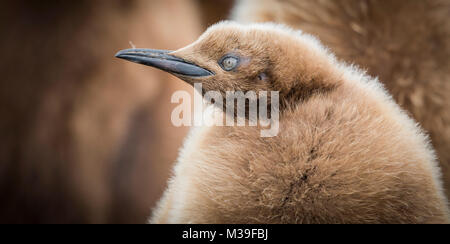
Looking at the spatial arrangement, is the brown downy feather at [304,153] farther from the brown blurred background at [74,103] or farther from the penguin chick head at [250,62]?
the brown blurred background at [74,103]

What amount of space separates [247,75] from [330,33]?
18 centimetres

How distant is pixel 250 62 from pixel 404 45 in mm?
227

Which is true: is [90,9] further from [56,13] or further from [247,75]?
[247,75]

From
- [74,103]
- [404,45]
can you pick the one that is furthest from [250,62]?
[74,103]

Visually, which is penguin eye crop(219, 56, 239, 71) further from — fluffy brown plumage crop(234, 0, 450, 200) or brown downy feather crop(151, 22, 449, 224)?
fluffy brown plumage crop(234, 0, 450, 200)

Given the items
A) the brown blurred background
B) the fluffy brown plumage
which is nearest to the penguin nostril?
the fluffy brown plumage

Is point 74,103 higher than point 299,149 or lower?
higher

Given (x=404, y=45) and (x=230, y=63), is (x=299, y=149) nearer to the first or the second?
(x=230, y=63)

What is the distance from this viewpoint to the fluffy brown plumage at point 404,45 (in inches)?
16.5

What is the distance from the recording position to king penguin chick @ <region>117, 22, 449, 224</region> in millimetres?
257

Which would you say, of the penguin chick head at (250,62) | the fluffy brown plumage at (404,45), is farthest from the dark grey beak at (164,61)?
the fluffy brown plumage at (404,45)

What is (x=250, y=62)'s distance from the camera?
0.96ft

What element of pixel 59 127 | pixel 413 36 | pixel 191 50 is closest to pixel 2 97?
pixel 59 127

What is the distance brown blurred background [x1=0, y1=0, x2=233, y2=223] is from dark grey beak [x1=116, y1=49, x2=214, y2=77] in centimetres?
33
